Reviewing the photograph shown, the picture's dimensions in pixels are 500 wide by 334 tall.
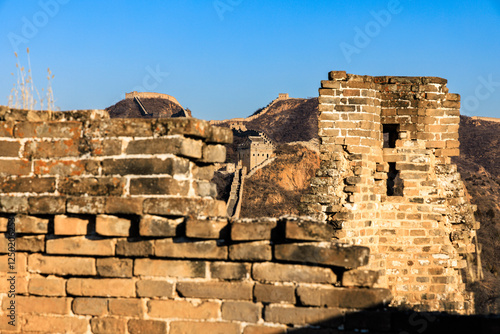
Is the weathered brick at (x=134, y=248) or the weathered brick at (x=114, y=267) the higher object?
the weathered brick at (x=134, y=248)

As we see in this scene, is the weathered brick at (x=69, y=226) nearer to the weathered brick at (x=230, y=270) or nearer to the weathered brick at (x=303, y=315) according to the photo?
the weathered brick at (x=230, y=270)

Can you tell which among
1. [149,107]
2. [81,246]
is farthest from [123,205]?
A: [149,107]

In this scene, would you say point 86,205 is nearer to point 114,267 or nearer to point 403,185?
point 114,267

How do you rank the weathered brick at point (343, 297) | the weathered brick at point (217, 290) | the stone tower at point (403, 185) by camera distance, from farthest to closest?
the stone tower at point (403, 185), the weathered brick at point (217, 290), the weathered brick at point (343, 297)

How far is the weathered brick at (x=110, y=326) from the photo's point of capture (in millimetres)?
4695

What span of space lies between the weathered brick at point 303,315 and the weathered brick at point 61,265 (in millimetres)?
1369

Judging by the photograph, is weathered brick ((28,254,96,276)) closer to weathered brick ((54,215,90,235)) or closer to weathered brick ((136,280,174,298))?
weathered brick ((54,215,90,235))

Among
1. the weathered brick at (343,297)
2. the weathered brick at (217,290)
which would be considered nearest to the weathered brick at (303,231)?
the weathered brick at (343,297)

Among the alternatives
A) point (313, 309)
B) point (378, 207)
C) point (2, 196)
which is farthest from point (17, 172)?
point (378, 207)

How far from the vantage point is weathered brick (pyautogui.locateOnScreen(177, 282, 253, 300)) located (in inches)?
179

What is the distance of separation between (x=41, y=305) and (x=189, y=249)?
1228 millimetres

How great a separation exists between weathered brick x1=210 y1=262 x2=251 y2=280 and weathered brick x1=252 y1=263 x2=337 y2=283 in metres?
0.07

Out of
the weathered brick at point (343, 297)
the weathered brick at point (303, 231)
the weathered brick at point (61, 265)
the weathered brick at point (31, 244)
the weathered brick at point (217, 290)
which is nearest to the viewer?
the weathered brick at point (343, 297)

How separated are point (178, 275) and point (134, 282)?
334mm
